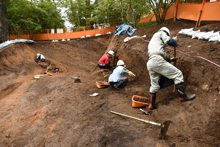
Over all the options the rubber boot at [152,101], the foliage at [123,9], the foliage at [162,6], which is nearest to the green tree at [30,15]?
the foliage at [123,9]

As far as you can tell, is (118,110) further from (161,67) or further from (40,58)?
(40,58)

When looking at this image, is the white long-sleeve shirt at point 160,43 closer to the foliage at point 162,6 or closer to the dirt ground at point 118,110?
the dirt ground at point 118,110

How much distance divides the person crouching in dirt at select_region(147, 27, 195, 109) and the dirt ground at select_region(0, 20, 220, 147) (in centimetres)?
34

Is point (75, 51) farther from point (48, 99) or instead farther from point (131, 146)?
point (131, 146)

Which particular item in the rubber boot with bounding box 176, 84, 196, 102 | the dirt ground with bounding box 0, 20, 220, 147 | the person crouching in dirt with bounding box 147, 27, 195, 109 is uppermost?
the person crouching in dirt with bounding box 147, 27, 195, 109

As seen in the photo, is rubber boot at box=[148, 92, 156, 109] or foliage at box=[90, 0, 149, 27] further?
foliage at box=[90, 0, 149, 27]

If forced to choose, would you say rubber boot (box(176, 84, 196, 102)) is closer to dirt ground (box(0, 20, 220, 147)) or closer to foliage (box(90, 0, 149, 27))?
dirt ground (box(0, 20, 220, 147))

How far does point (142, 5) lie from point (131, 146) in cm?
1017

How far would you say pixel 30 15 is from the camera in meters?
15.3

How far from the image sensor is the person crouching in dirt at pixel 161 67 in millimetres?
3038

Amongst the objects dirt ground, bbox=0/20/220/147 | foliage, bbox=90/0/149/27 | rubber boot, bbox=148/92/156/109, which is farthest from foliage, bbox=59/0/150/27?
rubber boot, bbox=148/92/156/109

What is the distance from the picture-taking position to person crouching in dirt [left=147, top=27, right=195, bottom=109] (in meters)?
3.04

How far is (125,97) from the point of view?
4.53 m

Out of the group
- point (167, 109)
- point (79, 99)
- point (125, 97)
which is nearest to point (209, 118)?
point (167, 109)
